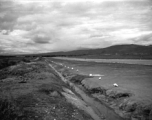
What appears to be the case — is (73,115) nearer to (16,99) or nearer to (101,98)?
(16,99)

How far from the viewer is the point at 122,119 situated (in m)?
13.7

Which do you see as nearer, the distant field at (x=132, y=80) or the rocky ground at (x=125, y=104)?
the rocky ground at (x=125, y=104)

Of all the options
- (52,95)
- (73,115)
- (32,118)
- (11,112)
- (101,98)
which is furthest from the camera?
(101,98)

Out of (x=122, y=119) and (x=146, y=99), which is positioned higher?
(x=146, y=99)

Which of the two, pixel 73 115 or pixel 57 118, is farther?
pixel 73 115

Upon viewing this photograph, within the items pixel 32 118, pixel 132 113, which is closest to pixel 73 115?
pixel 32 118

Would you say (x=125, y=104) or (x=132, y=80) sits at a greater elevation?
(x=132, y=80)

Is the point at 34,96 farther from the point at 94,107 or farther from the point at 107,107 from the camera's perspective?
the point at 107,107

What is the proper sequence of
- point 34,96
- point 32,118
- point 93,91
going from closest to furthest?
point 32,118 < point 34,96 < point 93,91

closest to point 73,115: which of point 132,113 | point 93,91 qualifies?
point 132,113

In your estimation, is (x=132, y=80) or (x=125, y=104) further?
(x=132, y=80)

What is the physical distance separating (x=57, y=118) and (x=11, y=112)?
4001mm

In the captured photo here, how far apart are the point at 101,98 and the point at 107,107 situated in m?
2.87

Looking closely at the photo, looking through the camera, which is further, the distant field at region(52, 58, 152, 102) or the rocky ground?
the distant field at region(52, 58, 152, 102)
